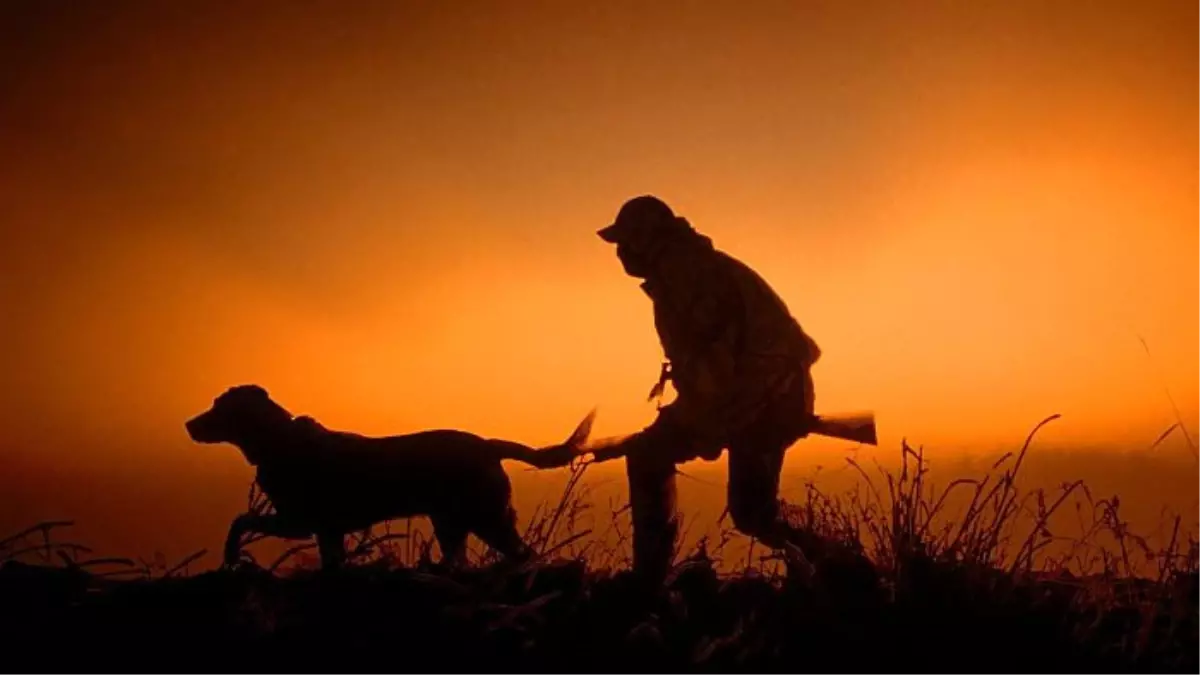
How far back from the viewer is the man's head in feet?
18.5

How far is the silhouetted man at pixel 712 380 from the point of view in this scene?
17.9 feet

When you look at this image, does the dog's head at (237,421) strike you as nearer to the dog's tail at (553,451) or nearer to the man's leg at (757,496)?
the dog's tail at (553,451)

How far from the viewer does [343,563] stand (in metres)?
4.83

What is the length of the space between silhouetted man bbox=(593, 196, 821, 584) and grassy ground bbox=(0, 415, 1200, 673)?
282 millimetres

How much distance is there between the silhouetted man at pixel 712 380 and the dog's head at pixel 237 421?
7.93 feet

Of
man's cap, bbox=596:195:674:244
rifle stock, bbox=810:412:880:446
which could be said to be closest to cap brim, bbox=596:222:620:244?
man's cap, bbox=596:195:674:244

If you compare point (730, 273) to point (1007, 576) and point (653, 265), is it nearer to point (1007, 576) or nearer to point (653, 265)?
point (653, 265)

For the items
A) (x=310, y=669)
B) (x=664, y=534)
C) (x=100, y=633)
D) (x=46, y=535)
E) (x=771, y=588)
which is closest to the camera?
(x=310, y=669)

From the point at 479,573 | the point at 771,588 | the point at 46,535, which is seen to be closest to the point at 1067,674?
the point at 771,588

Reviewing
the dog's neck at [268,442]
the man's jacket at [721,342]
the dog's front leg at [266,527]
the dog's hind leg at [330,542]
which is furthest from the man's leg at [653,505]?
the dog's neck at [268,442]

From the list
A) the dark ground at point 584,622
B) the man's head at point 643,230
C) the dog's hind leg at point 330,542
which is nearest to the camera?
the dark ground at point 584,622

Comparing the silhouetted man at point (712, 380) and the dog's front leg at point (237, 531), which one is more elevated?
the silhouetted man at point (712, 380)

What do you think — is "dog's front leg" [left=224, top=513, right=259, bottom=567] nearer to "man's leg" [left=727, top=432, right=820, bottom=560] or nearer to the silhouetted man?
the silhouetted man

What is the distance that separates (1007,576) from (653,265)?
2438mm
